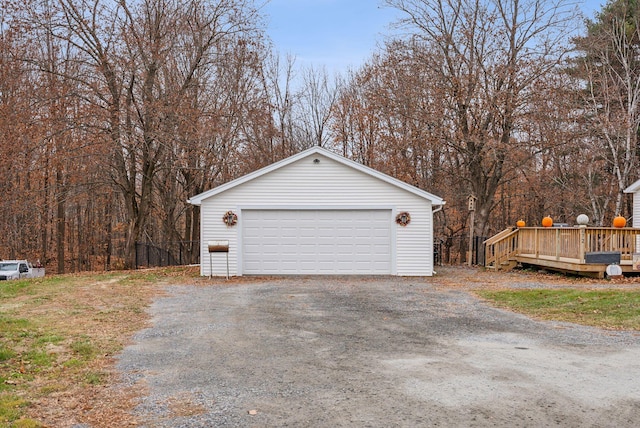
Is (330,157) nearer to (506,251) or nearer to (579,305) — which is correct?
(506,251)

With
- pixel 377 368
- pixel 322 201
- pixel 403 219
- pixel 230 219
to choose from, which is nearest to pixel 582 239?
pixel 403 219

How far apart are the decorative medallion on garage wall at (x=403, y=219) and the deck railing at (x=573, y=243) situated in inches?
178

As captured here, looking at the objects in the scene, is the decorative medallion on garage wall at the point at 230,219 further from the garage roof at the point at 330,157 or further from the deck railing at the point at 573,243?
the deck railing at the point at 573,243

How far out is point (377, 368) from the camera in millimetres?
6324

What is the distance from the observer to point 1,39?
21047mm

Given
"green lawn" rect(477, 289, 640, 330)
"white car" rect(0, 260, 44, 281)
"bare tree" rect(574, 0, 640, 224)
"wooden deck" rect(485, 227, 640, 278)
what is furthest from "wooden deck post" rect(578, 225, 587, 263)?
"white car" rect(0, 260, 44, 281)

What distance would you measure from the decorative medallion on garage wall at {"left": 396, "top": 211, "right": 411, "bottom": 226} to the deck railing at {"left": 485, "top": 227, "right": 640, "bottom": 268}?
4.52 metres

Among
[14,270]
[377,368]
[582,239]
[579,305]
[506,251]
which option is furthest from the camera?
[14,270]

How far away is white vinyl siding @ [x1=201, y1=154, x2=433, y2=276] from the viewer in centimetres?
1761

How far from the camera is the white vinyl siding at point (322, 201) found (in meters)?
17.6

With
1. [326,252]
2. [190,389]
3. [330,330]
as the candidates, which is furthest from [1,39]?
[190,389]

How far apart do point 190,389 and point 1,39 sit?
20406 millimetres

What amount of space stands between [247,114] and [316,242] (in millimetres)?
11463

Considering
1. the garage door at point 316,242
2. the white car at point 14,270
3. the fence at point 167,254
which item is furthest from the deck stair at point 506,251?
the white car at point 14,270
